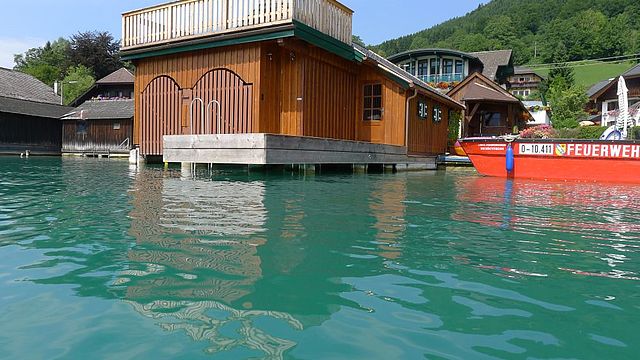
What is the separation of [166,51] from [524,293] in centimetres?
1432

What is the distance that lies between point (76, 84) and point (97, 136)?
692 inches

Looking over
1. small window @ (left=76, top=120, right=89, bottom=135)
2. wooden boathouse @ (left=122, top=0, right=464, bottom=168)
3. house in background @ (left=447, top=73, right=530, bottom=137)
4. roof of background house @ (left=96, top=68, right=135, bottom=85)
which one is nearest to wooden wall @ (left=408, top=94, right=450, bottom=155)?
wooden boathouse @ (left=122, top=0, right=464, bottom=168)

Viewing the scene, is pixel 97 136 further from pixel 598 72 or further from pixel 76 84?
pixel 598 72

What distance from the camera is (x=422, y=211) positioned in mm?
6535

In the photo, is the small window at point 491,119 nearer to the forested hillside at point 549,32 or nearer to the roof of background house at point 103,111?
the roof of background house at point 103,111

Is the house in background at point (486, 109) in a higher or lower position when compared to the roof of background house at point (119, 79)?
lower

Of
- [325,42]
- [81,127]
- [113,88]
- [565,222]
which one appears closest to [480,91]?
A: [325,42]

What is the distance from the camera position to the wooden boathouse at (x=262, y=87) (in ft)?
40.4

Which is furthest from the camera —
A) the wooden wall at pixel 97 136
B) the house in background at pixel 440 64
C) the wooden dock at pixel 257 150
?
the house in background at pixel 440 64

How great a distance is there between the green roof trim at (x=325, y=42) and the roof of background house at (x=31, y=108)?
24489 millimetres

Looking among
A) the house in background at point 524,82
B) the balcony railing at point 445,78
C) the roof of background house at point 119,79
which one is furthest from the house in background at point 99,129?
the house in background at point 524,82

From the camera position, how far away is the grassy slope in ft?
227

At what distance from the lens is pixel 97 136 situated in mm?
32688

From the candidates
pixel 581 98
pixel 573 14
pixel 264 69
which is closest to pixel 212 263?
pixel 264 69
